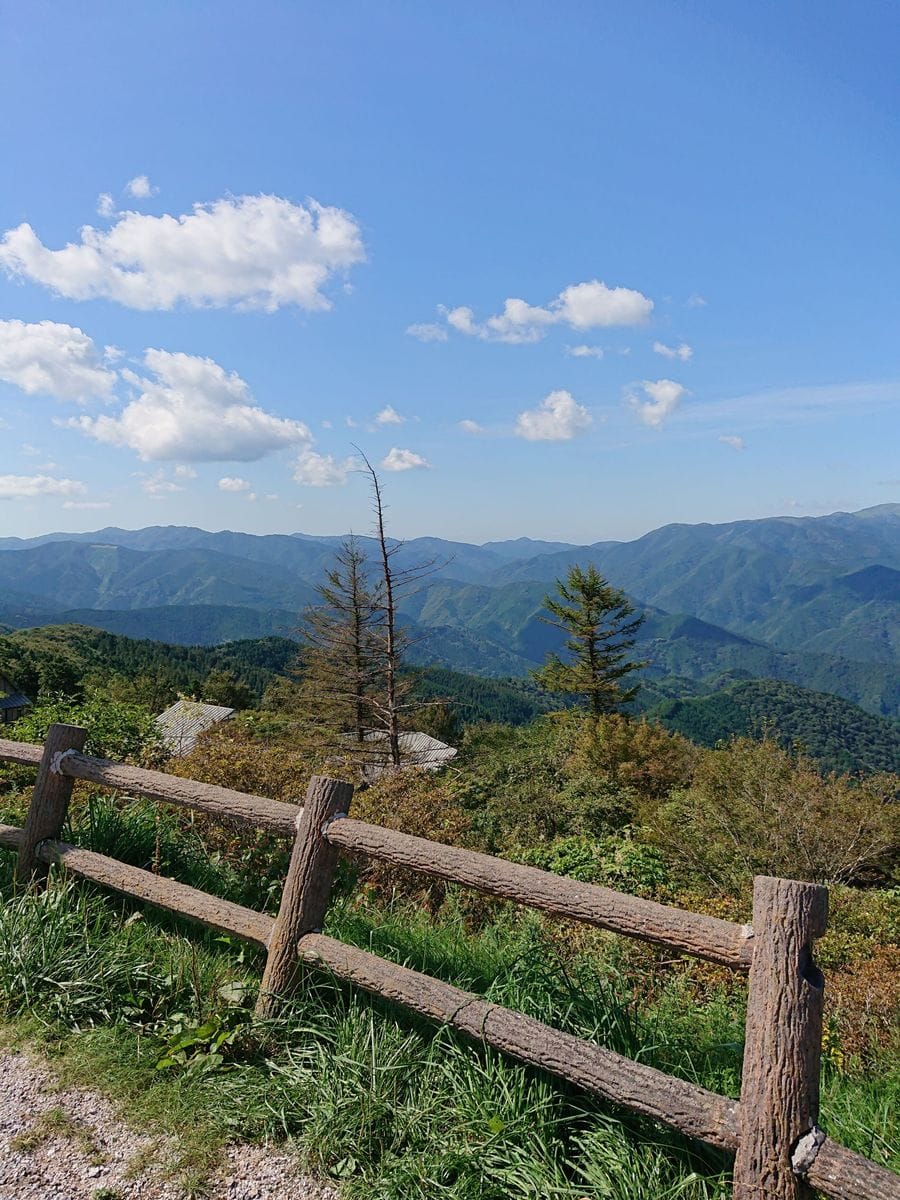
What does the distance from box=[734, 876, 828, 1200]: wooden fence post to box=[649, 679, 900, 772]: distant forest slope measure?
9919cm

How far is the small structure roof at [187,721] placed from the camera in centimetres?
1149

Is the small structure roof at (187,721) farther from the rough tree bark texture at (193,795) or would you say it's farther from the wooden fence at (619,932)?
the wooden fence at (619,932)

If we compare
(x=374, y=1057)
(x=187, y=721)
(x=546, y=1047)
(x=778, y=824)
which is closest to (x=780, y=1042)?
(x=546, y=1047)

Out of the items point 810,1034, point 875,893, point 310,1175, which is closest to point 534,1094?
point 310,1175

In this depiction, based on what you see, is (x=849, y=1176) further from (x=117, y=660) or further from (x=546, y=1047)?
(x=117, y=660)

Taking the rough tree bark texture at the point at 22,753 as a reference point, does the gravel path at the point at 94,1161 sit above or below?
below

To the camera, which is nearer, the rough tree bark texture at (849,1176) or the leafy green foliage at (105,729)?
the rough tree bark texture at (849,1176)

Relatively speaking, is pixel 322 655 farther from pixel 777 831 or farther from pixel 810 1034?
pixel 810 1034

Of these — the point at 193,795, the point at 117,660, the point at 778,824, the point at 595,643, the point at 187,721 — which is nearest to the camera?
the point at 193,795

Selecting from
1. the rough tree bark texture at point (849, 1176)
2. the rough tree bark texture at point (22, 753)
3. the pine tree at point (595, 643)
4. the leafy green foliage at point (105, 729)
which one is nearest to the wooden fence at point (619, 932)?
the rough tree bark texture at point (849, 1176)

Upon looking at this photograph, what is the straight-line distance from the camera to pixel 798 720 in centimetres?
11400

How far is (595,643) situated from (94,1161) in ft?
107

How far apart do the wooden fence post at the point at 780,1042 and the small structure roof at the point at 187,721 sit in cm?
924

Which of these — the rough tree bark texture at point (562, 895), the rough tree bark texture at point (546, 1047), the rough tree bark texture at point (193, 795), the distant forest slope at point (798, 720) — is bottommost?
the distant forest slope at point (798, 720)
